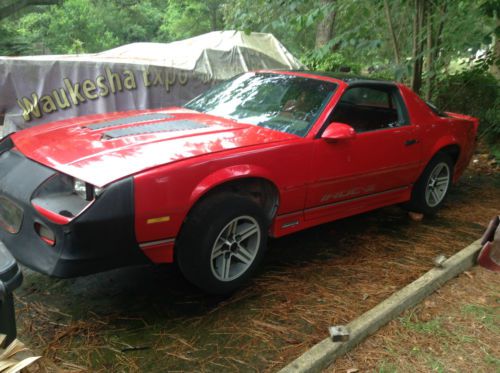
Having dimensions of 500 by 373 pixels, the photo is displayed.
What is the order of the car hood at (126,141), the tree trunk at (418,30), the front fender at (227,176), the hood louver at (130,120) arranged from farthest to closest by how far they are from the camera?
the tree trunk at (418,30)
the hood louver at (130,120)
the front fender at (227,176)
the car hood at (126,141)

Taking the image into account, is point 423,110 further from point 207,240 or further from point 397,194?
point 207,240

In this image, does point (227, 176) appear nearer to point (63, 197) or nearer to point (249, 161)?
point (249, 161)

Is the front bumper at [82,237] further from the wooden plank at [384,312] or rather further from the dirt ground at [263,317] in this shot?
the wooden plank at [384,312]

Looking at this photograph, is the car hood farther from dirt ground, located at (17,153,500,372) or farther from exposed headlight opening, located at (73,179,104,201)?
dirt ground, located at (17,153,500,372)

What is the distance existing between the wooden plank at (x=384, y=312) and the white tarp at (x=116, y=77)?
5.50 metres

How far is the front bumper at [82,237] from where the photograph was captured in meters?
2.49

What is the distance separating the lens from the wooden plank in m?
2.44

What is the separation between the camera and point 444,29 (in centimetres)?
645

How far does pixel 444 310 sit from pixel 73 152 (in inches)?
106

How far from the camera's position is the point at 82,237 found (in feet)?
8.13

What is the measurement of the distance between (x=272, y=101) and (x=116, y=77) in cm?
405

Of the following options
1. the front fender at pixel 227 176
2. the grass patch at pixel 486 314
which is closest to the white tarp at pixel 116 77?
the front fender at pixel 227 176

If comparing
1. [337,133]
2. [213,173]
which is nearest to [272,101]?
[337,133]

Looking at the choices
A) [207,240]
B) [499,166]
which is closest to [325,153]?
[207,240]
